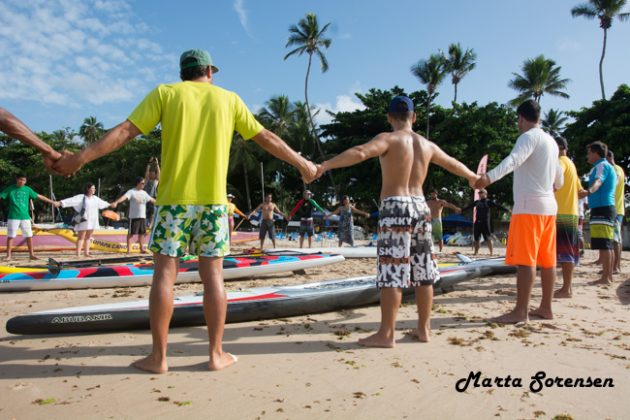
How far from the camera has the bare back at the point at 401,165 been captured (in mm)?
3521

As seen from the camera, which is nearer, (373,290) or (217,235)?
(217,235)

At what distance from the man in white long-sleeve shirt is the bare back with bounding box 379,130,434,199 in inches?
44.3

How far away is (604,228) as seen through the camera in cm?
653

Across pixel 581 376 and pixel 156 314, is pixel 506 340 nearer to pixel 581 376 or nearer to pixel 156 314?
pixel 581 376

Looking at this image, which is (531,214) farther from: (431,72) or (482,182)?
(431,72)

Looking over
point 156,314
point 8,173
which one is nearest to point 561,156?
point 156,314

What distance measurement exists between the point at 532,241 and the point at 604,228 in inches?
130

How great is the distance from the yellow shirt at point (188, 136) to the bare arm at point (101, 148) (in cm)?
6

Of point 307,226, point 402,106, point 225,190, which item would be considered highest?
point 402,106

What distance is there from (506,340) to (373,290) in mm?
1609

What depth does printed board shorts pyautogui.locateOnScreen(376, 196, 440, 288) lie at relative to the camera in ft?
11.3

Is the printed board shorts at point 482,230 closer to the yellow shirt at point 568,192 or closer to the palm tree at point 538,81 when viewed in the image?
the yellow shirt at point 568,192

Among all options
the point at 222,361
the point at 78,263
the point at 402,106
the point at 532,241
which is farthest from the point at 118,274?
the point at 532,241

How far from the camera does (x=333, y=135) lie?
37719mm
